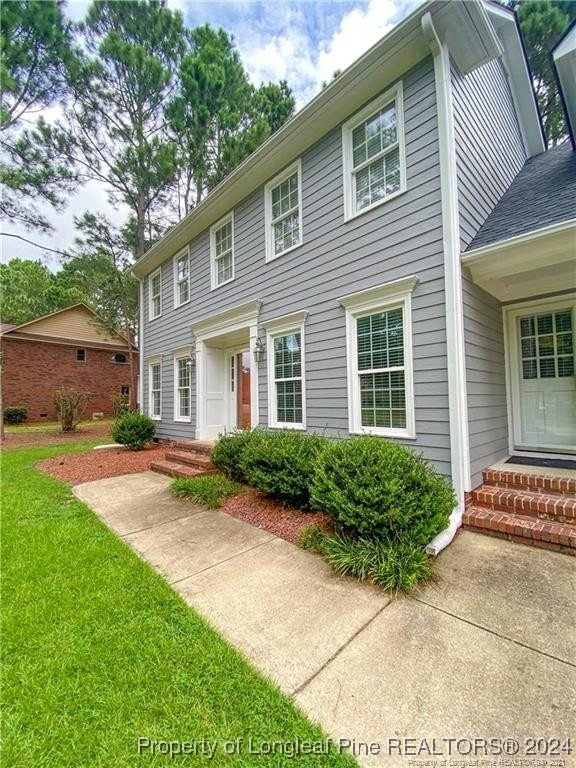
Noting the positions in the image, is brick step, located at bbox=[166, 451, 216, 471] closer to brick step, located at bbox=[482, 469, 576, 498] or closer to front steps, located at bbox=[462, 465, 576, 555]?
front steps, located at bbox=[462, 465, 576, 555]

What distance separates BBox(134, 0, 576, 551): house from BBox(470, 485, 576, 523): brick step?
0.20 metres

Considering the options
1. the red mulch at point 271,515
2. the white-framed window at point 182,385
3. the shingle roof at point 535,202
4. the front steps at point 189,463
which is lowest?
the red mulch at point 271,515

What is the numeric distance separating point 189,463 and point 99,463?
258cm

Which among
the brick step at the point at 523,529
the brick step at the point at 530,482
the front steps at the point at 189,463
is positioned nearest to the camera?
the brick step at the point at 523,529

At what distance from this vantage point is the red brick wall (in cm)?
1720

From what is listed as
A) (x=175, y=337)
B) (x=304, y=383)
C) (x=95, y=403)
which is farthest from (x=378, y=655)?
(x=95, y=403)

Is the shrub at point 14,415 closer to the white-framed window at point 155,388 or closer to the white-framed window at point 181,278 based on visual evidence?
the white-framed window at point 155,388

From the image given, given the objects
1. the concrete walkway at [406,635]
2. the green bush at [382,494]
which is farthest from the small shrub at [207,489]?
the green bush at [382,494]

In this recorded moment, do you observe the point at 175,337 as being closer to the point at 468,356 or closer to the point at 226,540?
the point at 226,540

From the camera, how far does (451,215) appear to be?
12.6ft

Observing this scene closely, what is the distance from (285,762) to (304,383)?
178 inches

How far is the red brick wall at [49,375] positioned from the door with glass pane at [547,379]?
16564mm

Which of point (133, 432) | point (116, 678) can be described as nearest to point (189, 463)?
point (133, 432)

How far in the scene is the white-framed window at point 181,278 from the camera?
29.6 feet
